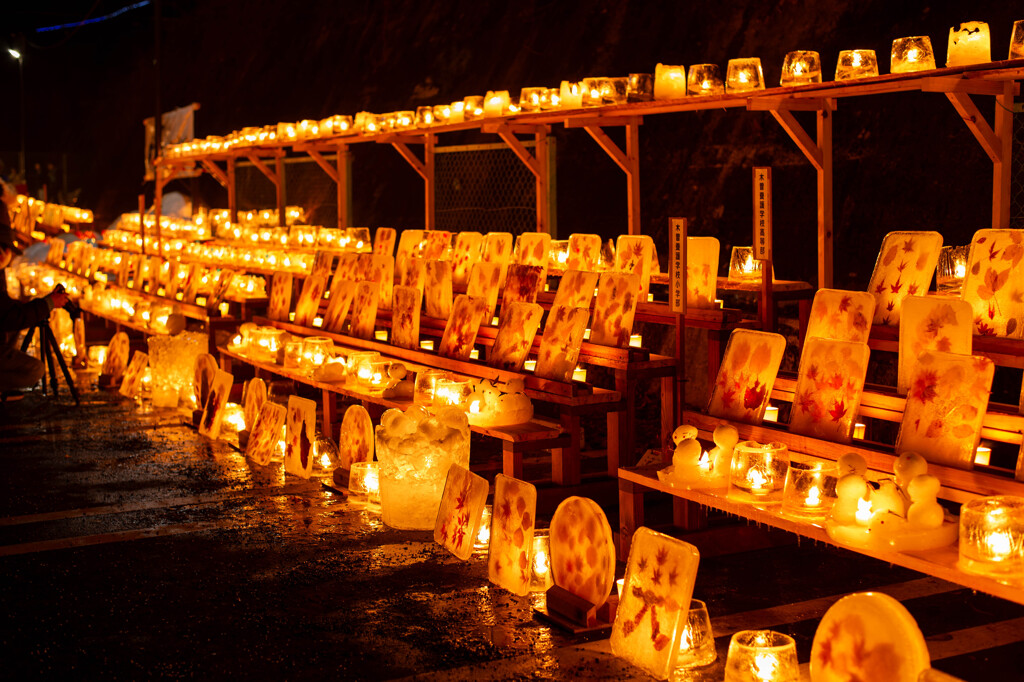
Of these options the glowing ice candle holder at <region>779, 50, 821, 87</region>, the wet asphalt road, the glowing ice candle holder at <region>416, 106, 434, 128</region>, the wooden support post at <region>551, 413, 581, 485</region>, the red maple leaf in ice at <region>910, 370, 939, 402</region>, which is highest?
the glowing ice candle holder at <region>416, 106, 434, 128</region>

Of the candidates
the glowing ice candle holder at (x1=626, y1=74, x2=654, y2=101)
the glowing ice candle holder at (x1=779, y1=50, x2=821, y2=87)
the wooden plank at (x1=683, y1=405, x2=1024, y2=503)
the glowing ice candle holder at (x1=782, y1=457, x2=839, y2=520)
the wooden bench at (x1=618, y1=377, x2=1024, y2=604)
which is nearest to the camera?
the wooden bench at (x1=618, y1=377, x2=1024, y2=604)

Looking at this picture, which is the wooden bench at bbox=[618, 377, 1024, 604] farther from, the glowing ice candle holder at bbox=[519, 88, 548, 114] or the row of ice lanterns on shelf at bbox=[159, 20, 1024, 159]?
the glowing ice candle holder at bbox=[519, 88, 548, 114]

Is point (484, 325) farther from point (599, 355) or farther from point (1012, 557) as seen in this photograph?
point (1012, 557)

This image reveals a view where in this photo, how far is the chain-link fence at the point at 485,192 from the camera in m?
14.2

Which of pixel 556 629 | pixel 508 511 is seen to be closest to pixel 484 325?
pixel 508 511

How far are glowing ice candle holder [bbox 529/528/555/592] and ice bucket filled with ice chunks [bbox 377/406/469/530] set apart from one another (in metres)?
1.14

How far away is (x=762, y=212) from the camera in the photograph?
5711 mm

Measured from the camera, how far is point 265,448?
305 inches

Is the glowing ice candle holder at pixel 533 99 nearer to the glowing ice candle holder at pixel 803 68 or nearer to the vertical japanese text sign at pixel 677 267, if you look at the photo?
the glowing ice candle holder at pixel 803 68

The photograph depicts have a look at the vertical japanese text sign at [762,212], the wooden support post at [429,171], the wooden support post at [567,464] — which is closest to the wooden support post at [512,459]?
the wooden support post at [567,464]

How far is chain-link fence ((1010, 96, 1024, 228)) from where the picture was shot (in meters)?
8.26

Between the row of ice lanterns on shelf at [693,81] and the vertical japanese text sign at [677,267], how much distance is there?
5.27 feet

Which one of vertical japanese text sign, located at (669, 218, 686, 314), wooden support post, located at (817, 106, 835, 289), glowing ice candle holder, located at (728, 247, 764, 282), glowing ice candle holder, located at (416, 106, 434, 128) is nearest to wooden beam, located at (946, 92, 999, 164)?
wooden support post, located at (817, 106, 835, 289)

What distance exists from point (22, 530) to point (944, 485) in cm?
477
